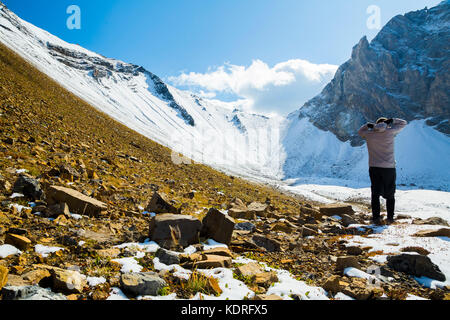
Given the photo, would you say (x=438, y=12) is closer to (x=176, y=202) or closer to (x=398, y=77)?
(x=398, y=77)

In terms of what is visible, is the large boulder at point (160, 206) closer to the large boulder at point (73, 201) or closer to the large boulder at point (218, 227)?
the large boulder at point (218, 227)

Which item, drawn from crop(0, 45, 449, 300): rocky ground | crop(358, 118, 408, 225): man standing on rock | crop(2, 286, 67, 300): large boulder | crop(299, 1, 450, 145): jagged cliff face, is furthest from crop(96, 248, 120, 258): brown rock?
crop(299, 1, 450, 145): jagged cliff face

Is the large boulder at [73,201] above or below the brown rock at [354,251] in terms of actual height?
above

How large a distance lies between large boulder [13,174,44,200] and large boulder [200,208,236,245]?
4.27 m

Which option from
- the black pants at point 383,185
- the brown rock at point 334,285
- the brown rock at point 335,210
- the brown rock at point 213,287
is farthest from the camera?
the brown rock at point 335,210

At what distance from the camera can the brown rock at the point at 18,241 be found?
3.93m

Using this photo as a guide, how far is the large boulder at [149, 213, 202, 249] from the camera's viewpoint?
17.5 feet

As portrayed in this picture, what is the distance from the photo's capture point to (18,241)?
395 centimetres

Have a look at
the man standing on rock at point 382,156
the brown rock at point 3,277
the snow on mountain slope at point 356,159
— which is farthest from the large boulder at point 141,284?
the snow on mountain slope at point 356,159

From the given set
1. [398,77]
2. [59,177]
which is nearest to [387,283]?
[59,177]

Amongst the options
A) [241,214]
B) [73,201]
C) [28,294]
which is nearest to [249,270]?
[28,294]

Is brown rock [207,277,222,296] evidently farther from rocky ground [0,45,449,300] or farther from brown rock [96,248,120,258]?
brown rock [96,248,120,258]

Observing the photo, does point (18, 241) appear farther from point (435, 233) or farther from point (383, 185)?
point (383, 185)

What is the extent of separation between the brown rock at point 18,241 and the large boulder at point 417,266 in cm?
691
